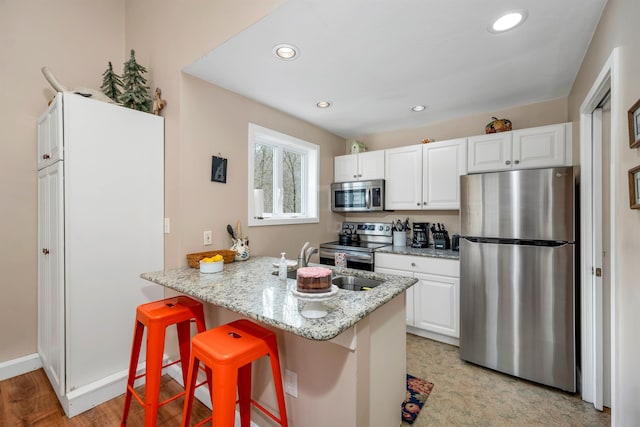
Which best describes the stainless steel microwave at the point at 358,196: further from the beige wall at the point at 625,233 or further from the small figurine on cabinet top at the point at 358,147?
the beige wall at the point at 625,233

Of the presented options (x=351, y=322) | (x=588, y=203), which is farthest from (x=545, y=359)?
(x=351, y=322)

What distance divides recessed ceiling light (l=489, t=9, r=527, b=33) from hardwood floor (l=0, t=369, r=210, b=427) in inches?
115

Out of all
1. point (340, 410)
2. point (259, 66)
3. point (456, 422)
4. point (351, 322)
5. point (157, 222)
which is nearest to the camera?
point (351, 322)

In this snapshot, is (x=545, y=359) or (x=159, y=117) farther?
(x=159, y=117)

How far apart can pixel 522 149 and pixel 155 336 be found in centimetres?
314

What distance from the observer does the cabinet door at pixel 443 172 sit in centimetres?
281

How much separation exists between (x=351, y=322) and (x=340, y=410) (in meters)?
0.53

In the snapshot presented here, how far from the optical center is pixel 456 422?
5.60 ft

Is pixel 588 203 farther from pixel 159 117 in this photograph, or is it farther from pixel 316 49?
pixel 159 117

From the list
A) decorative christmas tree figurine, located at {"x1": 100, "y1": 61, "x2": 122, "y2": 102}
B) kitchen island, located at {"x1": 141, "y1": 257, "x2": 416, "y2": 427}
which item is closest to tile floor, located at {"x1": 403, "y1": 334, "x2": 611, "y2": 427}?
kitchen island, located at {"x1": 141, "y1": 257, "x2": 416, "y2": 427}

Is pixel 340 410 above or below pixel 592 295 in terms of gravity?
below

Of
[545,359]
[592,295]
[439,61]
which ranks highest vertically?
[439,61]

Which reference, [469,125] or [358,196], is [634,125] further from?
[358,196]

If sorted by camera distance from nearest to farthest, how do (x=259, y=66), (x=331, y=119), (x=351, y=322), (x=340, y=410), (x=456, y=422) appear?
(x=351, y=322) < (x=340, y=410) < (x=456, y=422) < (x=259, y=66) < (x=331, y=119)
